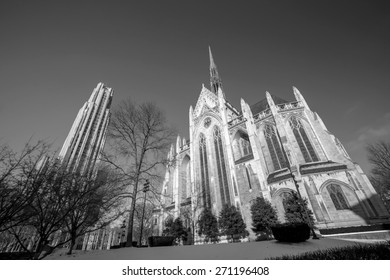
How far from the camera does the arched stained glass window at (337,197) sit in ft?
44.0

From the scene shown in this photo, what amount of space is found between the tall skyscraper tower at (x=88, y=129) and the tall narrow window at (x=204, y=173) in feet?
92.8

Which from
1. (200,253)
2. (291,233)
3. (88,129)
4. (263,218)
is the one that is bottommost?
(200,253)

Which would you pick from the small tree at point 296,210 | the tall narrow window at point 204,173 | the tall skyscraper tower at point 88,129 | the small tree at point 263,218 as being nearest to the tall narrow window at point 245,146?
the tall narrow window at point 204,173

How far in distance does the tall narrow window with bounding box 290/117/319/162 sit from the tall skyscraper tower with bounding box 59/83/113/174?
4162 centimetres

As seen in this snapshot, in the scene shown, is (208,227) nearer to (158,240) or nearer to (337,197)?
(158,240)

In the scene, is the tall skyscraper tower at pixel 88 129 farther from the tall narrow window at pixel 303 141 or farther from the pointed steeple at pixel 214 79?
the tall narrow window at pixel 303 141

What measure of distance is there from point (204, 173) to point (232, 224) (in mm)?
9257

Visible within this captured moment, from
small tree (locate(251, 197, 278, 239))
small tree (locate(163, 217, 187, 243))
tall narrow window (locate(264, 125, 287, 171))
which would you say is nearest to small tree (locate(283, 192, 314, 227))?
small tree (locate(251, 197, 278, 239))

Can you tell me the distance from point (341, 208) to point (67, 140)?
60503mm

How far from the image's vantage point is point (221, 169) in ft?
74.9

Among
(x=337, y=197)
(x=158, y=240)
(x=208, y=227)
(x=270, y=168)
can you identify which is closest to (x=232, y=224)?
(x=208, y=227)

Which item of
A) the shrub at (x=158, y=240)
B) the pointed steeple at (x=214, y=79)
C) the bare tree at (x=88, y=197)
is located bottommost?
the shrub at (x=158, y=240)

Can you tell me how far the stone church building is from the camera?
43.8ft
